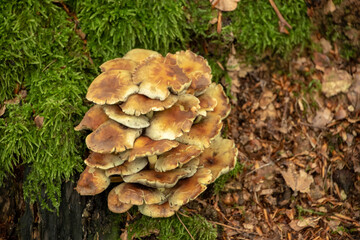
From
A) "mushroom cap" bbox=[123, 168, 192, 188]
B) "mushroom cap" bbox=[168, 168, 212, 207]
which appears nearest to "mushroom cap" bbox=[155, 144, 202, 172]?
"mushroom cap" bbox=[123, 168, 192, 188]

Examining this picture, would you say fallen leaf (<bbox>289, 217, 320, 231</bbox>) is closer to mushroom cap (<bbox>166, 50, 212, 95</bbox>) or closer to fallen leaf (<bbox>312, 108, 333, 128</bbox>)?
fallen leaf (<bbox>312, 108, 333, 128</bbox>)

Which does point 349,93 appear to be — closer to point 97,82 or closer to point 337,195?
point 337,195

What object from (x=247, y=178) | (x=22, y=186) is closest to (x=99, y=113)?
(x=22, y=186)

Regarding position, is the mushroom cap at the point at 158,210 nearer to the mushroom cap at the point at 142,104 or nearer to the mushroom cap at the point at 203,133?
the mushroom cap at the point at 203,133

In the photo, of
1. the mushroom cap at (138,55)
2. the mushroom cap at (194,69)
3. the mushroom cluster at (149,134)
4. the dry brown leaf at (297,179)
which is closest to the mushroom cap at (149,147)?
the mushroom cluster at (149,134)

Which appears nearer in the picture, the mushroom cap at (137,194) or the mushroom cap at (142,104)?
the mushroom cap at (142,104)
